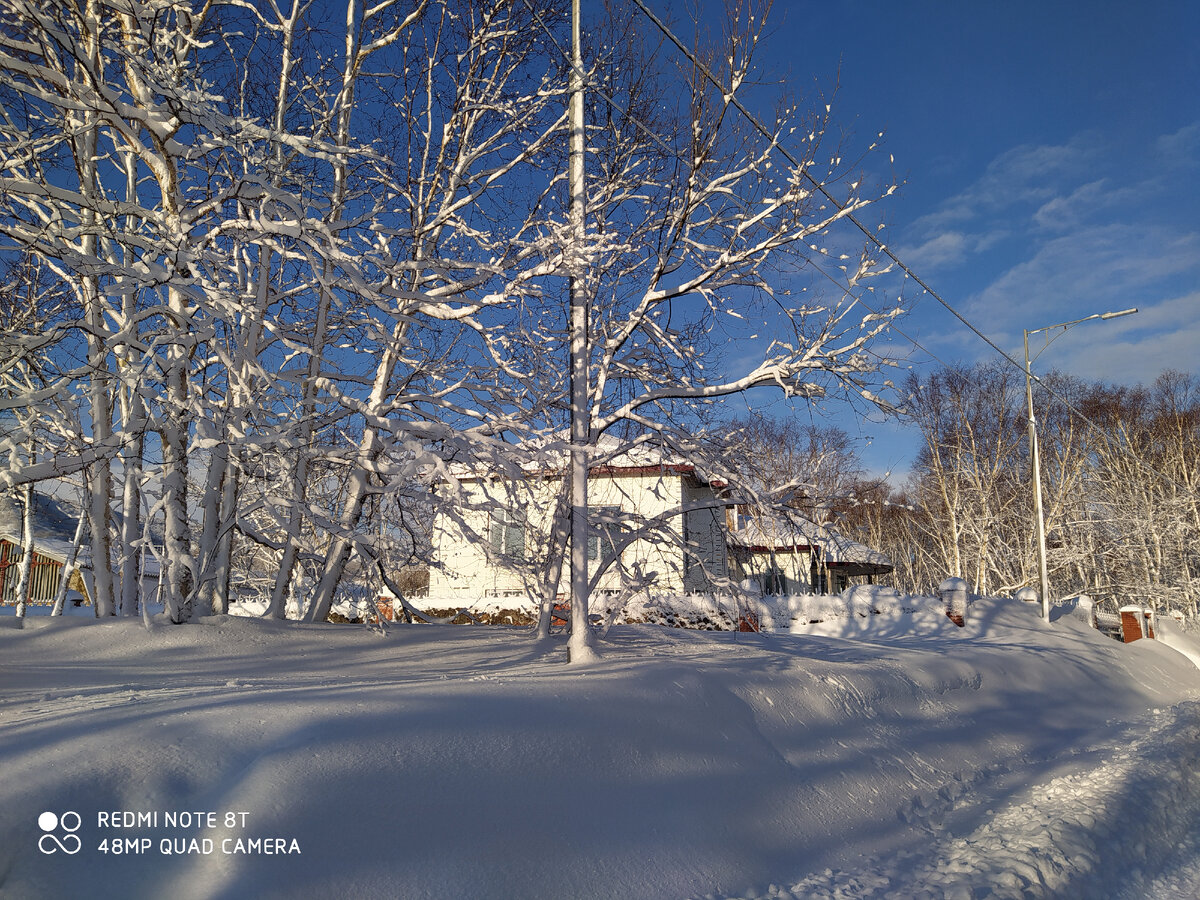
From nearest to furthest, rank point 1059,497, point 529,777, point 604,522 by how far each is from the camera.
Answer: point 529,777
point 604,522
point 1059,497

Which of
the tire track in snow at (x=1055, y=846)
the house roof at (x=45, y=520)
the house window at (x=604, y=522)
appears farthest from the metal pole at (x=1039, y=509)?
the house roof at (x=45, y=520)

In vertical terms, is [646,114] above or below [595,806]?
above

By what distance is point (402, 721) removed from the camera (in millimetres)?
3682

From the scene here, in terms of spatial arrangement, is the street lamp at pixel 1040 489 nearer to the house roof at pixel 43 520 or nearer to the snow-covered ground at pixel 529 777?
the snow-covered ground at pixel 529 777

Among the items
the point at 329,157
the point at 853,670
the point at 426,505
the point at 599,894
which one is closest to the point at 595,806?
the point at 599,894

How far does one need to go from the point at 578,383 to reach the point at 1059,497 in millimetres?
Result: 24433

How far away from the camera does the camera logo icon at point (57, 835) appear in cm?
265

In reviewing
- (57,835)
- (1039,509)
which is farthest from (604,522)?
(1039,509)

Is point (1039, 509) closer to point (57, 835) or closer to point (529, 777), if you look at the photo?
point (529, 777)

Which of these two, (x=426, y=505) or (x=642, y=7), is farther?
(x=426, y=505)

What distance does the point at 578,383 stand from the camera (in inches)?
274

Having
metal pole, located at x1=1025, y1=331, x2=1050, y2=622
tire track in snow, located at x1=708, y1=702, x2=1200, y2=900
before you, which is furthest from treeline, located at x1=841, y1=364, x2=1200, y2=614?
tire track in snow, located at x1=708, y1=702, x2=1200, y2=900

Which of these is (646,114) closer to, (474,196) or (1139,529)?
(474,196)

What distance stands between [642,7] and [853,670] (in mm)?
6938
